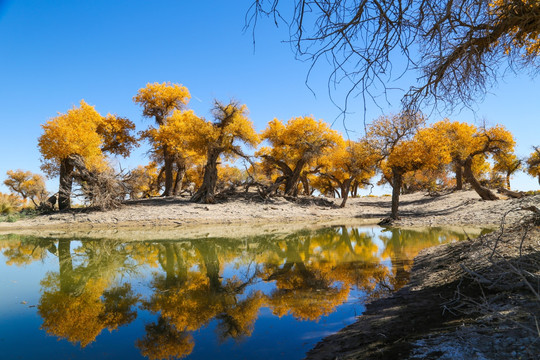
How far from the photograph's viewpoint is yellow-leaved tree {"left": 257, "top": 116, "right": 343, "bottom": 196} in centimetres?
2759

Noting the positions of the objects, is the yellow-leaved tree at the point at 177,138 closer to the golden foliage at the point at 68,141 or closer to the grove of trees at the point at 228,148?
the grove of trees at the point at 228,148

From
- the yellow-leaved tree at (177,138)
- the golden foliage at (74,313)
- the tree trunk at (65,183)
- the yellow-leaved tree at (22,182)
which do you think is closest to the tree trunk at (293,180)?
the yellow-leaved tree at (177,138)

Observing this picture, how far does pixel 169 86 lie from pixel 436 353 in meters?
29.9

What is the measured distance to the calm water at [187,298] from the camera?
150 inches

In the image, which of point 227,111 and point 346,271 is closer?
point 346,271

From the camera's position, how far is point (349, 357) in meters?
3.08

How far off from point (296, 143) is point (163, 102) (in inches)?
493

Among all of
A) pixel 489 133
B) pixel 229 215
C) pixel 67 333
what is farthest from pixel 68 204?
pixel 489 133

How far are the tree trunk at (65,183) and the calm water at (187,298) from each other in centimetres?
1264

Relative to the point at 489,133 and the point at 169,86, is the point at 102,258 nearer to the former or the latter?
the point at 169,86

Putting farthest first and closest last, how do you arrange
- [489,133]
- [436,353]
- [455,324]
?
[489,133], [455,324], [436,353]

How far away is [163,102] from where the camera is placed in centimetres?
2884

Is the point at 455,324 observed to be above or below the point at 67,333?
above

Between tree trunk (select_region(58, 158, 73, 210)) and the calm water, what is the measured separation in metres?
12.6
